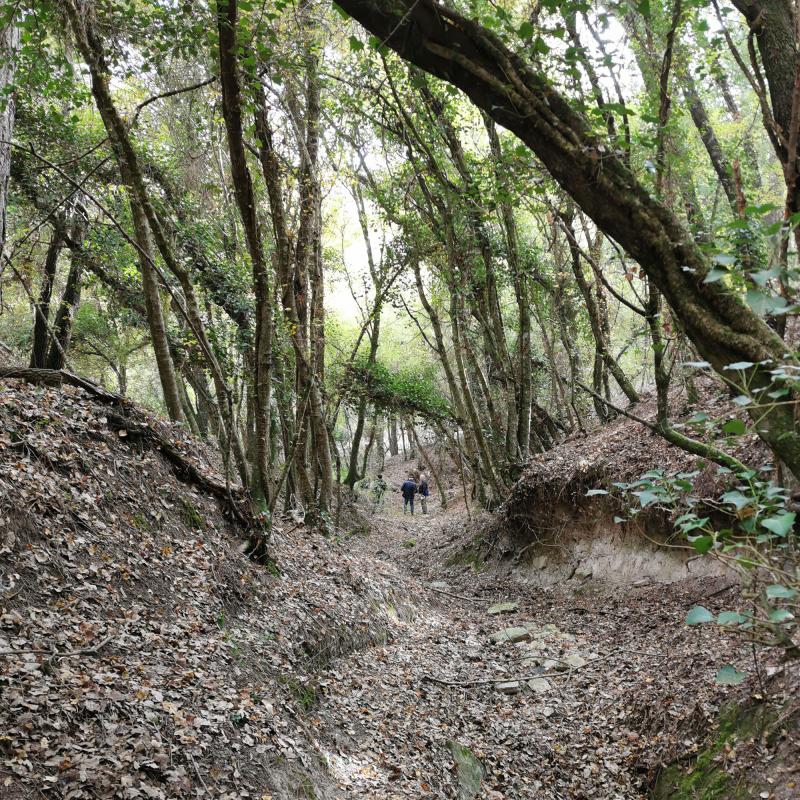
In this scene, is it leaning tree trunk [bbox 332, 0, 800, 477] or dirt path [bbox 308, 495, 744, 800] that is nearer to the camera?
leaning tree trunk [bbox 332, 0, 800, 477]

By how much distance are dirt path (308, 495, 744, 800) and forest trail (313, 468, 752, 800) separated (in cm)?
1

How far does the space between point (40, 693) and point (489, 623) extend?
21.6ft

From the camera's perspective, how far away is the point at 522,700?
6246 mm

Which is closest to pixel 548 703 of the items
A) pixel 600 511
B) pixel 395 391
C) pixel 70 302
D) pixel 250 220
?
pixel 600 511

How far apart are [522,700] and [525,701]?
4 cm

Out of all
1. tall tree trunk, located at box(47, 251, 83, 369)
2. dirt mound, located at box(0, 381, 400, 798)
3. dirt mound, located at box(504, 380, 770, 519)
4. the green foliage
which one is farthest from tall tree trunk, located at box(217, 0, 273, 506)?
the green foliage

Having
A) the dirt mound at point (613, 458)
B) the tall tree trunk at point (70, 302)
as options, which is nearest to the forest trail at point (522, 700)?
the dirt mound at point (613, 458)

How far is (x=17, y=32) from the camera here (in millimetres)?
6020

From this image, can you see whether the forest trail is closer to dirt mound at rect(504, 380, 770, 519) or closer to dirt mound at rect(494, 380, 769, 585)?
dirt mound at rect(494, 380, 769, 585)

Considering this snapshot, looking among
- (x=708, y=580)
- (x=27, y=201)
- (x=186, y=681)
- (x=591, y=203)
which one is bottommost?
(x=708, y=580)

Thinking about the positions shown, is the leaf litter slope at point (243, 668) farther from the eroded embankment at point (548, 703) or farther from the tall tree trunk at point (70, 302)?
the tall tree trunk at point (70, 302)

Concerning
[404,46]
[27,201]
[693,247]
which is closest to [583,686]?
[693,247]

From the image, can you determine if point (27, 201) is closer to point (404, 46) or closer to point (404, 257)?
point (404, 257)

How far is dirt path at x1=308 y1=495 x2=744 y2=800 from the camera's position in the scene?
470 centimetres
